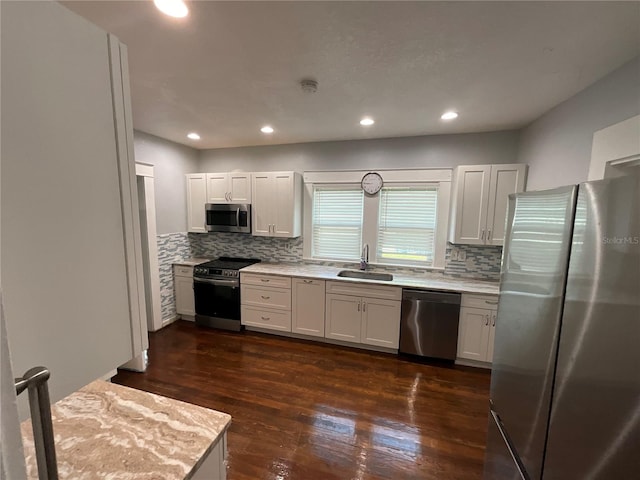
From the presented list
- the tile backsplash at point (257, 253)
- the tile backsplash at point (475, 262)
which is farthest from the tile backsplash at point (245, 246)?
the tile backsplash at point (475, 262)

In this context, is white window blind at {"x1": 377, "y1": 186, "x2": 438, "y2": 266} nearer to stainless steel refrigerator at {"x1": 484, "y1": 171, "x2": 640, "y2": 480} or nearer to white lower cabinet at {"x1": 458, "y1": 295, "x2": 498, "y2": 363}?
white lower cabinet at {"x1": 458, "y1": 295, "x2": 498, "y2": 363}

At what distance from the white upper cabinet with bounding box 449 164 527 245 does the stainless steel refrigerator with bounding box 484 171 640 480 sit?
1776 mm

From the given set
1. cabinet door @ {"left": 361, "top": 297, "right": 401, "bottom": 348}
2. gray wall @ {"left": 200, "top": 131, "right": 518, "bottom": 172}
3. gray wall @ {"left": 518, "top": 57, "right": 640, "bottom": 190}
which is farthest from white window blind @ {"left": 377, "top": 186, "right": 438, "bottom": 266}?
gray wall @ {"left": 518, "top": 57, "right": 640, "bottom": 190}

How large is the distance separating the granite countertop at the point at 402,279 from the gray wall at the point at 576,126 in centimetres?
114

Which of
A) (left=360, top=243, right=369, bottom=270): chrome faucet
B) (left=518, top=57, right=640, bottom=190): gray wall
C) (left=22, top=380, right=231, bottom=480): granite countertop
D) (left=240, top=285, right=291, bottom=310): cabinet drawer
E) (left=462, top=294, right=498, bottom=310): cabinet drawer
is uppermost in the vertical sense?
(left=518, top=57, right=640, bottom=190): gray wall

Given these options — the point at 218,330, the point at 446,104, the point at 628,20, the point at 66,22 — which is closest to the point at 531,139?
the point at 446,104

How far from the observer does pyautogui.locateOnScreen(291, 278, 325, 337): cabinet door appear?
3.28 m

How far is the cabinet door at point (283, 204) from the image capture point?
357cm

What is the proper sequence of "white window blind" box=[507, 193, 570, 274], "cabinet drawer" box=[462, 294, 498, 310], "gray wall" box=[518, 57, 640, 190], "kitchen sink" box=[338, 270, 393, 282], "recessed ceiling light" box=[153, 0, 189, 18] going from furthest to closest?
"kitchen sink" box=[338, 270, 393, 282] < "cabinet drawer" box=[462, 294, 498, 310] < "gray wall" box=[518, 57, 640, 190] < "recessed ceiling light" box=[153, 0, 189, 18] < "white window blind" box=[507, 193, 570, 274]

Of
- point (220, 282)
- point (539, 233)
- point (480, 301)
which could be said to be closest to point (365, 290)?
point (480, 301)

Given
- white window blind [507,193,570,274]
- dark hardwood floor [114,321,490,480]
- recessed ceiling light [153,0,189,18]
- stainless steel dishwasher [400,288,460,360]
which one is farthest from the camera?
stainless steel dishwasher [400,288,460,360]

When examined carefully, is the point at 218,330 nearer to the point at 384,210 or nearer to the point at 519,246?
the point at 384,210

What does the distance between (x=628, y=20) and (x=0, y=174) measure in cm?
233

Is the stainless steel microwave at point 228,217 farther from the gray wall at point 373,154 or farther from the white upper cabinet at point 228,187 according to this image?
the gray wall at point 373,154
